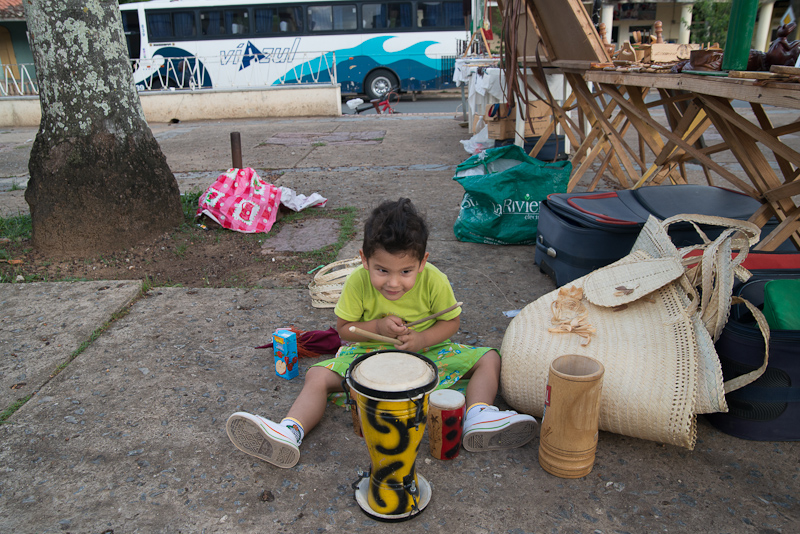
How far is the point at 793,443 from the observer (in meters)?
1.80

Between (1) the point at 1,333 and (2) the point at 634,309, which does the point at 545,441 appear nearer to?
(2) the point at 634,309

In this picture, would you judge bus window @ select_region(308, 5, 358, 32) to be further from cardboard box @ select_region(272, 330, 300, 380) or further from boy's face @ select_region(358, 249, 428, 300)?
boy's face @ select_region(358, 249, 428, 300)

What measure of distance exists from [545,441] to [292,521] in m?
0.77

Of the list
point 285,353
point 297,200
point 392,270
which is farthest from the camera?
point 297,200

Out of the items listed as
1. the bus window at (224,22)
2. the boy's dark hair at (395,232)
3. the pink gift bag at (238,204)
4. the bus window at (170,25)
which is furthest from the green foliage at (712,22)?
the boy's dark hair at (395,232)

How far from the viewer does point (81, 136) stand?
11.3ft

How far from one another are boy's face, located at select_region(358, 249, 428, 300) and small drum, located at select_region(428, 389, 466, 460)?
0.36 meters

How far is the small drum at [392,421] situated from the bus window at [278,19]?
15.3 metres

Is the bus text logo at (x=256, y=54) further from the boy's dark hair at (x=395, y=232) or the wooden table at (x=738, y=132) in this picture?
the boy's dark hair at (x=395, y=232)

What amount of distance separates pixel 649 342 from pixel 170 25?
1672 cm

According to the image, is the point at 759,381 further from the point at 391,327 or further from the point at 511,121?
the point at 511,121

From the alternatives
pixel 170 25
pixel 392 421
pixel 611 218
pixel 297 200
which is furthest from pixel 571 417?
pixel 170 25

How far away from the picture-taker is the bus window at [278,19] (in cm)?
1482

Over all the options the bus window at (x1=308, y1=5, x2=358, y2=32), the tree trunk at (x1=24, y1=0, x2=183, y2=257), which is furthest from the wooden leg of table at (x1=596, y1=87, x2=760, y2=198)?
the bus window at (x1=308, y1=5, x2=358, y2=32)
